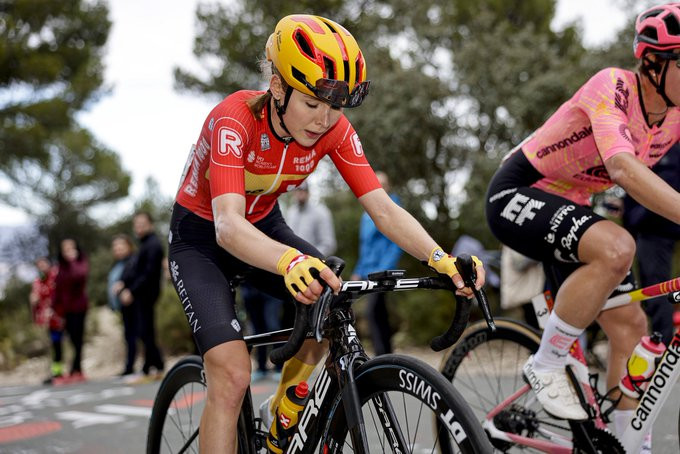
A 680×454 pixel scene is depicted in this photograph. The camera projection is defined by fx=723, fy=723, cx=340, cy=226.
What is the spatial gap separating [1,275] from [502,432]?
90.5ft

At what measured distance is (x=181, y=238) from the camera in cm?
304

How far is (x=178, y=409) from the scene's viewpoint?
3.43m

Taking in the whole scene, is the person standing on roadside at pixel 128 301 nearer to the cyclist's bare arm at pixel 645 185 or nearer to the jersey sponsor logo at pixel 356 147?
the jersey sponsor logo at pixel 356 147

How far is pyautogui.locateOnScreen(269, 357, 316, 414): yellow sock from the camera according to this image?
9.55 feet

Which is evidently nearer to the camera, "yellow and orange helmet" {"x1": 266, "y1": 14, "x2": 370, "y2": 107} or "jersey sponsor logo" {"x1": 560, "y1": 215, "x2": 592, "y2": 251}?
"yellow and orange helmet" {"x1": 266, "y1": 14, "x2": 370, "y2": 107}

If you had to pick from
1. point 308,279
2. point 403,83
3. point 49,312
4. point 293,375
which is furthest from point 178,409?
point 403,83

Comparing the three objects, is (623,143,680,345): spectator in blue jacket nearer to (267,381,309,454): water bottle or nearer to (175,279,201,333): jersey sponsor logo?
(267,381,309,454): water bottle

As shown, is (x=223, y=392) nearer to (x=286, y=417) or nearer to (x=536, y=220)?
(x=286, y=417)

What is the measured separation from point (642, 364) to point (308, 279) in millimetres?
1807

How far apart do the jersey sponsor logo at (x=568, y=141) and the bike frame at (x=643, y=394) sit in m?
0.72

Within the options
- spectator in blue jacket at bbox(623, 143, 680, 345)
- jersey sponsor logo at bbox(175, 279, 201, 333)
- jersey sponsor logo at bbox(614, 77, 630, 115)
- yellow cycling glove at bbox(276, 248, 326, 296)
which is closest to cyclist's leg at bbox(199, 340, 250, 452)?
jersey sponsor logo at bbox(175, 279, 201, 333)

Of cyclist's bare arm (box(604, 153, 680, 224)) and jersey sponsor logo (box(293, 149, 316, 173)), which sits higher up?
jersey sponsor logo (box(293, 149, 316, 173))

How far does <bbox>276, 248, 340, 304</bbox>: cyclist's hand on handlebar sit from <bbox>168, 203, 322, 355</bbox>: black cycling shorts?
737 mm

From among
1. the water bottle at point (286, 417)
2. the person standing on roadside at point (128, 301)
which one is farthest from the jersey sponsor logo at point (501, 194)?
the person standing on roadside at point (128, 301)
